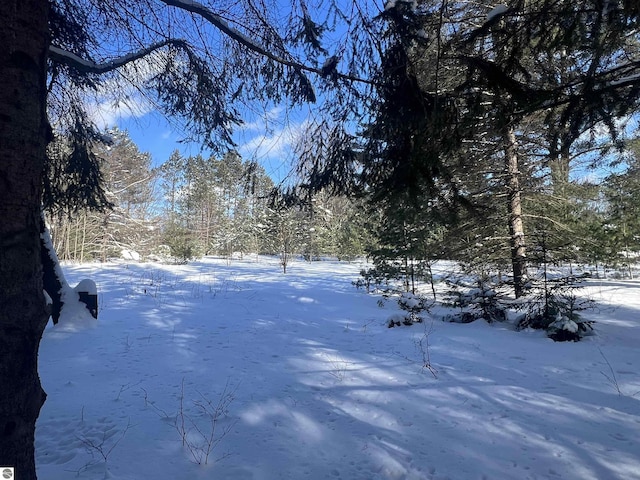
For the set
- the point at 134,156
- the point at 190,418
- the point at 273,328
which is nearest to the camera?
the point at 190,418

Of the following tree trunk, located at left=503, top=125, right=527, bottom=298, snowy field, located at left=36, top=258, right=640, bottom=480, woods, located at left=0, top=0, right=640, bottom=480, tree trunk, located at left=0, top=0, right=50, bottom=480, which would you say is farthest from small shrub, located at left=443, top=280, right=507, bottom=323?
tree trunk, located at left=0, top=0, right=50, bottom=480

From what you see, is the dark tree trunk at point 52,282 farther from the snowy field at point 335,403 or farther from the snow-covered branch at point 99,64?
the snow-covered branch at point 99,64

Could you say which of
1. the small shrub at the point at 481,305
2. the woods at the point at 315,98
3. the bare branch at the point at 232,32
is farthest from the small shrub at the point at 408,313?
the bare branch at the point at 232,32

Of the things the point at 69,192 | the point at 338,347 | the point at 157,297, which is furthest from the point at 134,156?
the point at 338,347

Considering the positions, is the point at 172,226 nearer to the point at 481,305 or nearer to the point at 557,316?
the point at 481,305

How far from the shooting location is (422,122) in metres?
2.60

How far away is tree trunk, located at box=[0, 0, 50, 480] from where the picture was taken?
1.44 metres

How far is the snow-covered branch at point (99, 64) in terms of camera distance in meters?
2.44

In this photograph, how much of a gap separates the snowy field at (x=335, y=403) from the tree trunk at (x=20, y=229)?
3.81ft

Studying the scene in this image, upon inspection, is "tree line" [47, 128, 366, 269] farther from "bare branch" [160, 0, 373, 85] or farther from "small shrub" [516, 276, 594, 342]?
"bare branch" [160, 0, 373, 85]

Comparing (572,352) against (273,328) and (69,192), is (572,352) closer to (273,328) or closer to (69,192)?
(273,328)

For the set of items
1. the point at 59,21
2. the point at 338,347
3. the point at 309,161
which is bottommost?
the point at 338,347

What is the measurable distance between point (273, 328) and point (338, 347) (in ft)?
5.64

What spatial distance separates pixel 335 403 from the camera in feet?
11.5
